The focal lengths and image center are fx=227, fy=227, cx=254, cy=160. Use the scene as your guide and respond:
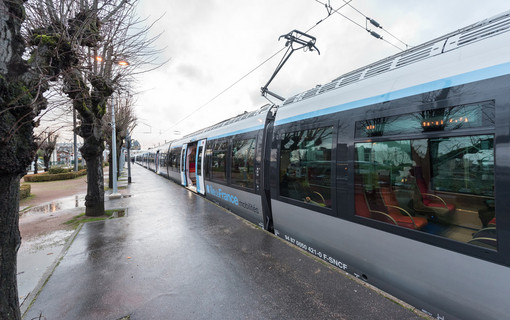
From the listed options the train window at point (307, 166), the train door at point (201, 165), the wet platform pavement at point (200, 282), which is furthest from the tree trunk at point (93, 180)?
the train window at point (307, 166)

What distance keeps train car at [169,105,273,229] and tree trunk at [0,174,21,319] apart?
401cm

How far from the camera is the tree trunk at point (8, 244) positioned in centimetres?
195

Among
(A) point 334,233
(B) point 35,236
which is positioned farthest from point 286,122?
(B) point 35,236

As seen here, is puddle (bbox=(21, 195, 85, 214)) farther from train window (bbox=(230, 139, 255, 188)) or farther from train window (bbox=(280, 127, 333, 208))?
train window (bbox=(280, 127, 333, 208))

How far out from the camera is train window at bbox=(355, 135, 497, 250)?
212 cm

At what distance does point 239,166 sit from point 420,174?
182 inches

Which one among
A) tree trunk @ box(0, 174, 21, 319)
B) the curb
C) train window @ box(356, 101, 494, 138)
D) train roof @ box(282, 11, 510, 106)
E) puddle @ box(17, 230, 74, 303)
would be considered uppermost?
train roof @ box(282, 11, 510, 106)

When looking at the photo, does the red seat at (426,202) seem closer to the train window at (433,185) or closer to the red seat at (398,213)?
the train window at (433,185)

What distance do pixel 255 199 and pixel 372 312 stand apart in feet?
11.6

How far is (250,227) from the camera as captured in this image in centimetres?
552

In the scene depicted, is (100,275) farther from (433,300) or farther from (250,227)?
(433,300)

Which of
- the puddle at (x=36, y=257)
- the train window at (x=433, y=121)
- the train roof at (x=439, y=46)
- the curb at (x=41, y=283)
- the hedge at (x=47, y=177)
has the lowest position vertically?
the puddle at (x=36, y=257)

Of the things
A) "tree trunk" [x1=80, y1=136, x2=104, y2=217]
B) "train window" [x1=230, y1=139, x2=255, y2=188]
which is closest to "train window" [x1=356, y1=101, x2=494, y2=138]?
"train window" [x1=230, y1=139, x2=255, y2=188]

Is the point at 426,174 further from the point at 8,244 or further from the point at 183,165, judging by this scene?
the point at 183,165
